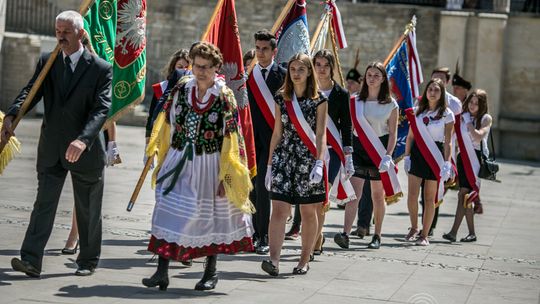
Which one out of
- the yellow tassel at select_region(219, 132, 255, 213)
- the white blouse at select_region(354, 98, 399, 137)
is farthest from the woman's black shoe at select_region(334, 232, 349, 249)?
the yellow tassel at select_region(219, 132, 255, 213)

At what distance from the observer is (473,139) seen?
13398 mm

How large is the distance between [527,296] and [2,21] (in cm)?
1895

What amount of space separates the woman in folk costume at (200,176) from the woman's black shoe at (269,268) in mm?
718

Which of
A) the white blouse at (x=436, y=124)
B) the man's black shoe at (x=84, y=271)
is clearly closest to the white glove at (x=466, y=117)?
the white blouse at (x=436, y=124)

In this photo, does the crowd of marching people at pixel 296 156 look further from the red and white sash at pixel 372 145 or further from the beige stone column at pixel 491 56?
the beige stone column at pixel 491 56

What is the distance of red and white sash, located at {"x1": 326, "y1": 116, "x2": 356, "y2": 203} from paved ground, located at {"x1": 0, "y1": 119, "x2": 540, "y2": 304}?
21.6 inches

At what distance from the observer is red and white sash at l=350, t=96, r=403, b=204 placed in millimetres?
12227

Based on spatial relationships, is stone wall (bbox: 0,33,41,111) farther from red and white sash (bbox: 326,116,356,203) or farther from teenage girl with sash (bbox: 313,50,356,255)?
teenage girl with sash (bbox: 313,50,356,255)

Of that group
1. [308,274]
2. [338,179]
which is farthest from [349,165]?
[308,274]

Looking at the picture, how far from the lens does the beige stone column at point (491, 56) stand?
2839cm

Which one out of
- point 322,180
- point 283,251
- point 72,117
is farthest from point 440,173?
point 72,117

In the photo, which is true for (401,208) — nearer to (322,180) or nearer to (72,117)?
(322,180)

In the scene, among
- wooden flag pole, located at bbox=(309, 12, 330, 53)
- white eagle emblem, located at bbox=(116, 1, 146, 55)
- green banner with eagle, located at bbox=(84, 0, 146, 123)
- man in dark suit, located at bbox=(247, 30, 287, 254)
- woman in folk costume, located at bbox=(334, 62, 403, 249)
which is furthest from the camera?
wooden flag pole, located at bbox=(309, 12, 330, 53)

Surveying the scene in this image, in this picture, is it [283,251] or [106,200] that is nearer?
[283,251]
